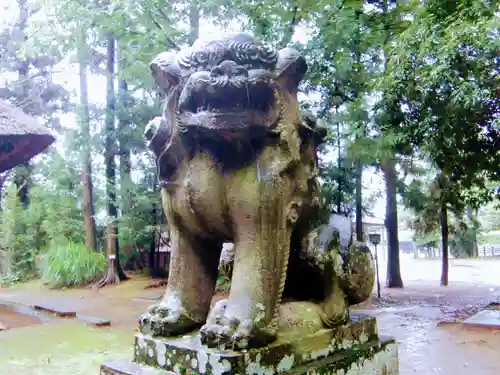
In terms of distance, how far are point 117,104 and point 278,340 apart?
9.80 meters

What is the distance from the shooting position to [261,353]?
6.21 ft

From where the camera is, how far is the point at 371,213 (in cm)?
1155

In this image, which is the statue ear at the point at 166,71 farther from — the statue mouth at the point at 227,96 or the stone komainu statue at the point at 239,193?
the statue mouth at the point at 227,96

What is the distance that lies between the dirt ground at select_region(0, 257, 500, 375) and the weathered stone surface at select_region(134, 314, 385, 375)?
5.69 ft

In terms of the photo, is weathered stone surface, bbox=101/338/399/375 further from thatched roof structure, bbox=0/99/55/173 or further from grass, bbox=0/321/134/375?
thatched roof structure, bbox=0/99/55/173

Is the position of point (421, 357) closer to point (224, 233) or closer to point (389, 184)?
point (224, 233)

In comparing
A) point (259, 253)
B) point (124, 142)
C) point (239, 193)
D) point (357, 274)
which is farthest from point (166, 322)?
point (124, 142)

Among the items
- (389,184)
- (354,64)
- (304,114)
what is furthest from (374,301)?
(304,114)

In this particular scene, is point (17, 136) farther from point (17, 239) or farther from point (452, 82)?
point (452, 82)

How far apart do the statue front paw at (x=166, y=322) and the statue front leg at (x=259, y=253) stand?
6.3 inches

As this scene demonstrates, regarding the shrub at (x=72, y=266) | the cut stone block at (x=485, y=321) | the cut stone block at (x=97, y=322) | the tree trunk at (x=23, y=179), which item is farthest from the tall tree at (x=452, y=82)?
the tree trunk at (x=23, y=179)

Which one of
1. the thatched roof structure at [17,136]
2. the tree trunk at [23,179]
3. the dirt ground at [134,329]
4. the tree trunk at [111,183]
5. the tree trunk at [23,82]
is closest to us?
the dirt ground at [134,329]

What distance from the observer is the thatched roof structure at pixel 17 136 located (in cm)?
820

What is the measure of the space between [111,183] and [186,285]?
9982 millimetres
